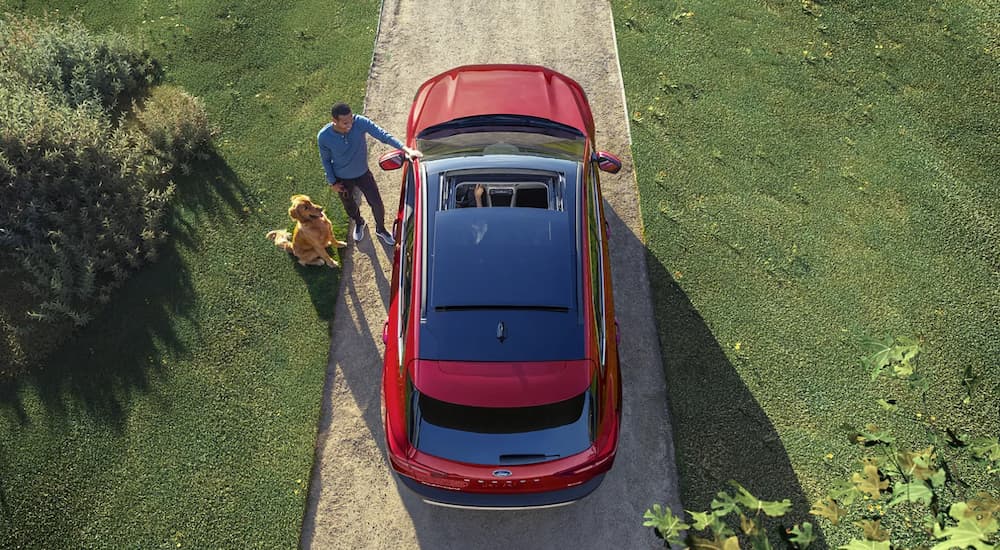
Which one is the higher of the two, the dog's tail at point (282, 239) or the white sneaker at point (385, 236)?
the dog's tail at point (282, 239)

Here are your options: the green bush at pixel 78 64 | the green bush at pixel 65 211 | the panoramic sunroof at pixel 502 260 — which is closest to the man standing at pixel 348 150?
the panoramic sunroof at pixel 502 260

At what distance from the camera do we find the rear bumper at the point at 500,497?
458 centimetres

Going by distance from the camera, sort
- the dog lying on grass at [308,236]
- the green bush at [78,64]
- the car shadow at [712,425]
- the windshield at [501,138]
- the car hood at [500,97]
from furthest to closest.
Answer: the green bush at [78,64]
the car hood at [500,97]
the dog lying on grass at [308,236]
the windshield at [501,138]
the car shadow at [712,425]

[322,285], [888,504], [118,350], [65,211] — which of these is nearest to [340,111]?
[322,285]

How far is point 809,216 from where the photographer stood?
6.99m

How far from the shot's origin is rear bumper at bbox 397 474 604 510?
458 centimetres

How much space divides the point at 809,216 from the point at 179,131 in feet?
25.6

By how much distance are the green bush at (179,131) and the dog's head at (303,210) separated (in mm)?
2369

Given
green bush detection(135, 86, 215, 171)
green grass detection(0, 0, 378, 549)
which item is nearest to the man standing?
green grass detection(0, 0, 378, 549)

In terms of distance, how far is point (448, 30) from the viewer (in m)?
8.78

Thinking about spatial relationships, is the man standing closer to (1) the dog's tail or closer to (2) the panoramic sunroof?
(1) the dog's tail

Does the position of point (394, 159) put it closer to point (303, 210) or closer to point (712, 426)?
point (303, 210)

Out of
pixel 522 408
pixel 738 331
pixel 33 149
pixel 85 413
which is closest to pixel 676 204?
pixel 738 331

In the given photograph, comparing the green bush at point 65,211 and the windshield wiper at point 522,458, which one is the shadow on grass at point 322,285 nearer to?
the green bush at point 65,211
